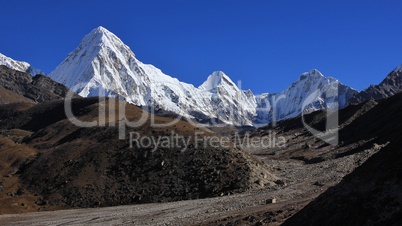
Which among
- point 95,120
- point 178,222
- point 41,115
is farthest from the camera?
point 41,115

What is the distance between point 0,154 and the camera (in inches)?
3214

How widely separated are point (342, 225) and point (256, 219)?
12383 mm

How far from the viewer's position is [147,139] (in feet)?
241

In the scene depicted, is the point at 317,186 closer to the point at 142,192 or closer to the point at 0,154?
the point at 142,192

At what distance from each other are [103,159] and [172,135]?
11.4m

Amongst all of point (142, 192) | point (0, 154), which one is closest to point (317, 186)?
point (142, 192)

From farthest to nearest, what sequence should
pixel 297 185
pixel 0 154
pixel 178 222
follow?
pixel 0 154 → pixel 297 185 → pixel 178 222

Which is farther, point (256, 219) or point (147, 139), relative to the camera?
point (147, 139)

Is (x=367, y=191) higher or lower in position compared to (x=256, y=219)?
higher

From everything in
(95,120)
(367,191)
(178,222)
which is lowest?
(178,222)

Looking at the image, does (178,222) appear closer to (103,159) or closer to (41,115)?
(103,159)

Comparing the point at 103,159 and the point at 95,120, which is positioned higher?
the point at 95,120

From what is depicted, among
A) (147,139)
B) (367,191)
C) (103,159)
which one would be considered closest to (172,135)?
(147,139)

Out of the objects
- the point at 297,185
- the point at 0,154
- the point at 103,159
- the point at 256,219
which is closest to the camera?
the point at 256,219
